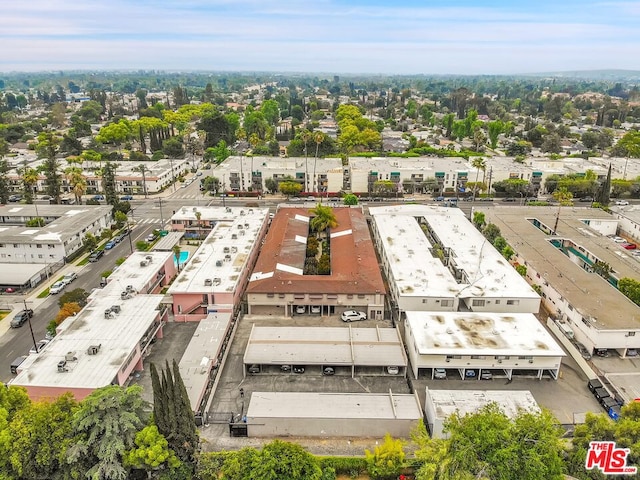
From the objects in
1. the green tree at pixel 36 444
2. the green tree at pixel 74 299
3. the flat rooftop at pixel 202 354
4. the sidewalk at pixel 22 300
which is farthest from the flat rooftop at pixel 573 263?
the sidewalk at pixel 22 300

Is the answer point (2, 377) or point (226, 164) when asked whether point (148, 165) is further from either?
point (2, 377)

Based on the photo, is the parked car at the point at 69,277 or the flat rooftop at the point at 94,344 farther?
the parked car at the point at 69,277

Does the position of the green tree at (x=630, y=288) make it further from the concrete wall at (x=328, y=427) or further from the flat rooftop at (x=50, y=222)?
the flat rooftop at (x=50, y=222)

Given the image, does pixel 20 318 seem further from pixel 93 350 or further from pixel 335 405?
pixel 335 405

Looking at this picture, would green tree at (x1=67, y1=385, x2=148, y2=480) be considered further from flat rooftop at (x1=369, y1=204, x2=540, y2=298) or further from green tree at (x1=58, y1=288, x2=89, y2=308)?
flat rooftop at (x1=369, y1=204, x2=540, y2=298)

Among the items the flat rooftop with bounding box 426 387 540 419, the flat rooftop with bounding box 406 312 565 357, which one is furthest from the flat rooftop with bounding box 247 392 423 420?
the flat rooftop with bounding box 406 312 565 357
